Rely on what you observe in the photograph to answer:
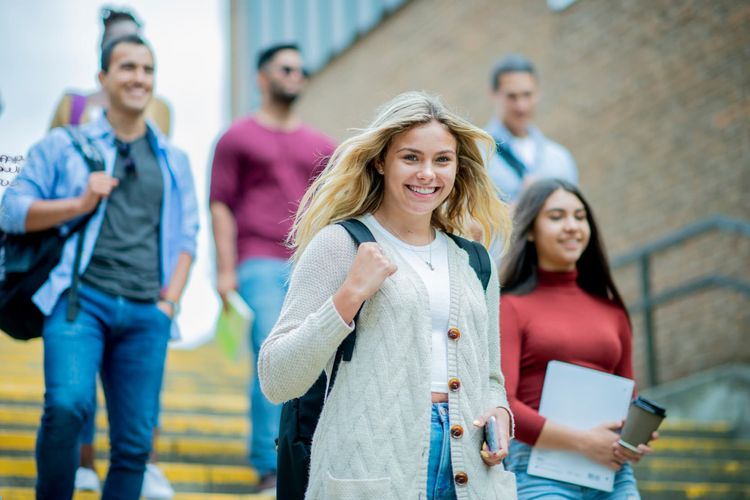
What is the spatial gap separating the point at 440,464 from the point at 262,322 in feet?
8.81

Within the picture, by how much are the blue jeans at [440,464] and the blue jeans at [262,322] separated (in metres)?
2.48

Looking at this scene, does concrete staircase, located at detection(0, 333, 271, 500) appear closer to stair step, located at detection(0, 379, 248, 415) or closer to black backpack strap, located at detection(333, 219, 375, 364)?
stair step, located at detection(0, 379, 248, 415)

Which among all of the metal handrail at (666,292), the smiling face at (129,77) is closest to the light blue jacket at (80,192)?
the smiling face at (129,77)

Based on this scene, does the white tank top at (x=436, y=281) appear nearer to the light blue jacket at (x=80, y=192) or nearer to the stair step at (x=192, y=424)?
the light blue jacket at (x=80, y=192)

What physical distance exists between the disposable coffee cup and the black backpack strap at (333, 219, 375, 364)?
1281mm

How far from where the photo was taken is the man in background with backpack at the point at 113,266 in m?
3.90

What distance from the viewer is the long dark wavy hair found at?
14.2 ft

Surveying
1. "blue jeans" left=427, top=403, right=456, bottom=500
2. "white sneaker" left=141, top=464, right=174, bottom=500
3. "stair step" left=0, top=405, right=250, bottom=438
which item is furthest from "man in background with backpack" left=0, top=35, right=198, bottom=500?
"stair step" left=0, top=405, right=250, bottom=438

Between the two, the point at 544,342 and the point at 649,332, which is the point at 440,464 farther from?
the point at 649,332

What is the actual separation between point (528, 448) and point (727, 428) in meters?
4.71

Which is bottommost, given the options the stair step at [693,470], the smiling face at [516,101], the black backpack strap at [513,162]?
the stair step at [693,470]

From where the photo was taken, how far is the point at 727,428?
8102mm

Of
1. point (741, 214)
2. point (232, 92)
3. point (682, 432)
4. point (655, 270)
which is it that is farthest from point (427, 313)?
point (232, 92)

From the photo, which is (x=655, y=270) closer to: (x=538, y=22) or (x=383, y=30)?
(x=538, y=22)
